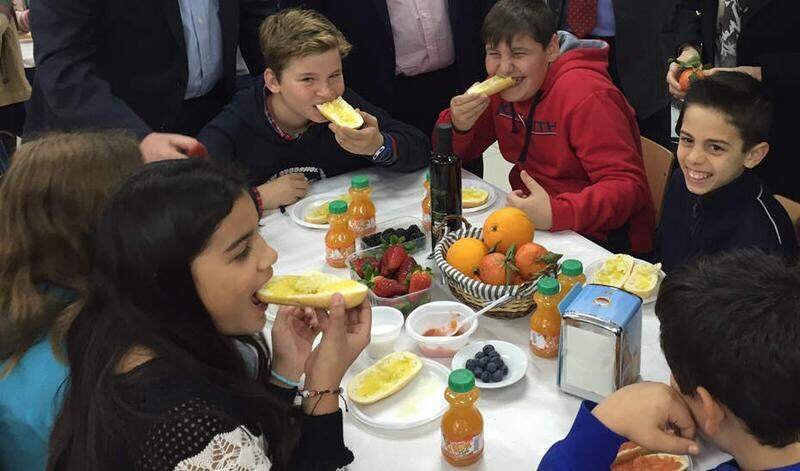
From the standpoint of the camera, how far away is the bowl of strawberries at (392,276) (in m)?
1.93

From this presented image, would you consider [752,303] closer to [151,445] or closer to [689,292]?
[689,292]

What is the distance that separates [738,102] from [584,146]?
1.83ft

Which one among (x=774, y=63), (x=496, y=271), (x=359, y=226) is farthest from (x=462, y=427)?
(x=774, y=63)

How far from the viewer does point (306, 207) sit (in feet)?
8.71

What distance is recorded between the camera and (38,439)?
1528mm

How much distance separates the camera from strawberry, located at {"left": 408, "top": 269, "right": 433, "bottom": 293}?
1.93m

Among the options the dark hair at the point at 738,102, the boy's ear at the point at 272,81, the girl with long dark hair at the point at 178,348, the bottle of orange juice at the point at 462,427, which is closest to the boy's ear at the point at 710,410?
the bottle of orange juice at the point at 462,427

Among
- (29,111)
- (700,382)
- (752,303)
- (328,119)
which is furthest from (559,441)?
(29,111)

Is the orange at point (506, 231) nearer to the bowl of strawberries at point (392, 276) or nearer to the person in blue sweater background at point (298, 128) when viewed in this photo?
the bowl of strawberries at point (392, 276)

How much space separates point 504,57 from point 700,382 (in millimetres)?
1691

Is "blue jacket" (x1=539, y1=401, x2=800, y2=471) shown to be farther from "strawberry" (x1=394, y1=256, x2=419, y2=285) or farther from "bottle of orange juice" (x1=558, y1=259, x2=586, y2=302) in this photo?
"strawberry" (x1=394, y1=256, x2=419, y2=285)


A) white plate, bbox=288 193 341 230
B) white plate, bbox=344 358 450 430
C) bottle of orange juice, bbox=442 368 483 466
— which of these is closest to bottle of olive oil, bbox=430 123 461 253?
white plate, bbox=288 193 341 230

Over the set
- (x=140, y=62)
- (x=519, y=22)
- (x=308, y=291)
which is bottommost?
(x=308, y=291)

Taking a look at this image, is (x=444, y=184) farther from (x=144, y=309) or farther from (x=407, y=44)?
(x=407, y=44)
